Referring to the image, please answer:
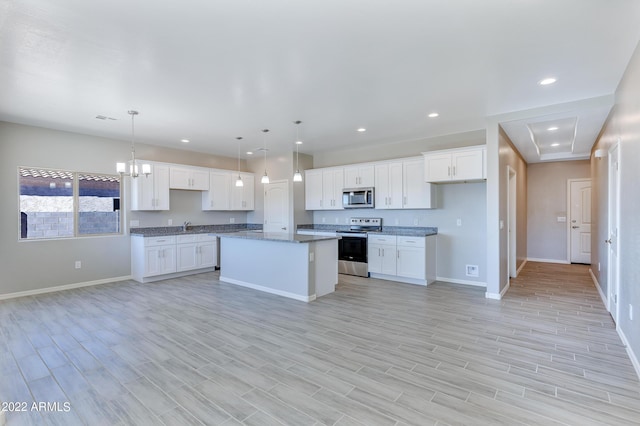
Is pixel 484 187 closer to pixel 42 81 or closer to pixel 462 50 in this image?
pixel 462 50

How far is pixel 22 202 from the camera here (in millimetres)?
4996

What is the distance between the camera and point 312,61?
9.64ft

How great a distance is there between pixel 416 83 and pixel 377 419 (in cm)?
320

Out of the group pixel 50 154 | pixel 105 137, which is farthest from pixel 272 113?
pixel 50 154

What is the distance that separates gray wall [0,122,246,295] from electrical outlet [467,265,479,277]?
6.14 meters

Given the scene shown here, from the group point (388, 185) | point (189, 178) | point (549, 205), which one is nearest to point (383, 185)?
point (388, 185)

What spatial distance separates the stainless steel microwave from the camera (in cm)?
643

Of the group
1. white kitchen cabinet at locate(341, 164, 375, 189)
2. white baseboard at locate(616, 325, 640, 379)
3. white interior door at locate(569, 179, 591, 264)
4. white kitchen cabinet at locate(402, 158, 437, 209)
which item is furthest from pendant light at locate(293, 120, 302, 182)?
white interior door at locate(569, 179, 591, 264)

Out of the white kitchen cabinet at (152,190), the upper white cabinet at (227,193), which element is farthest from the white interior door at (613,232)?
the white kitchen cabinet at (152,190)

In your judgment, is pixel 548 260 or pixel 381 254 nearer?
pixel 381 254

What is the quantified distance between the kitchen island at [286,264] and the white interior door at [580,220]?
6.54 metres

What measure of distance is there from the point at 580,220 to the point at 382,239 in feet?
17.9

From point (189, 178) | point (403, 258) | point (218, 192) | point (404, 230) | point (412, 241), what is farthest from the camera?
point (218, 192)

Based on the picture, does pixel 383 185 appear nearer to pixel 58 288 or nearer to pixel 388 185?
pixel 388 185
